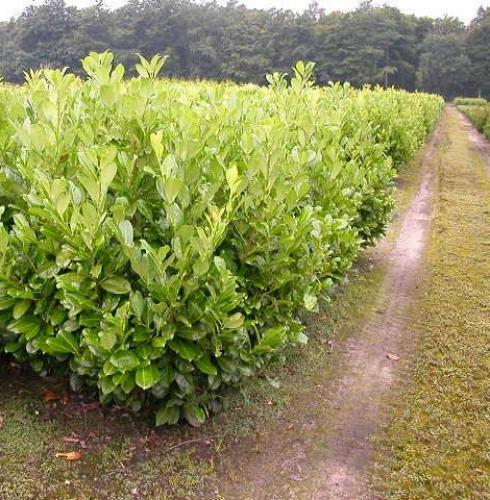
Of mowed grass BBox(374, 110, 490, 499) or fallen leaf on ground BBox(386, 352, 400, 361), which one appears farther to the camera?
fallen leaf on ground BBox(386, 352, 400, 361)

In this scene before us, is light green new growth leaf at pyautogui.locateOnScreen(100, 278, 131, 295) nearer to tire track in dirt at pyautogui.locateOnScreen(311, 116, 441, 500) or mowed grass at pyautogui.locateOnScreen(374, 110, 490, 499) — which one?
tire track in dirt at pyautogui.locateOnScreen(311, 116, 441, 500)

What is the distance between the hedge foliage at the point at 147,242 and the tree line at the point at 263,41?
55.1m

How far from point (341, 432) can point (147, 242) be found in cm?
196

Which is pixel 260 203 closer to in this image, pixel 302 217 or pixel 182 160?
pixel 302 217

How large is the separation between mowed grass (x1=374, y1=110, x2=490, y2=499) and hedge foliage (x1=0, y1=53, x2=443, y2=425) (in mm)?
1056

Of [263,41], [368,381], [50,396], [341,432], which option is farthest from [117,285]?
[263,41]

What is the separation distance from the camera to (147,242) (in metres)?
2.91

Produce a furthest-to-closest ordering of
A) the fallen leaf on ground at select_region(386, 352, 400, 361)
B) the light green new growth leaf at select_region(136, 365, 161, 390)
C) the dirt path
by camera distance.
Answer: the fallen leaf on ground at select_region(386, 352, 400, 361) → the dirt path → the light green new growth leaf at select_region(136, 365, 161, 390)

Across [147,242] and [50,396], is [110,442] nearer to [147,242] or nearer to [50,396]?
[50,396]

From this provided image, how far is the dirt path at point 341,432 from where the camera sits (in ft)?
10.4

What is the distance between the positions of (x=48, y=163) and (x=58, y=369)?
130 cm

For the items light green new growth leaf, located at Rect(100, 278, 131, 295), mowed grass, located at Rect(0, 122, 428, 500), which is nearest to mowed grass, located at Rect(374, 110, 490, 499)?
mowed grass, located at Rect(0, 122, 428, 500)

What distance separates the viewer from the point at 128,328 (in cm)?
270

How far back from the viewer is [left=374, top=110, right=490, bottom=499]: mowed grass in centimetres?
325
